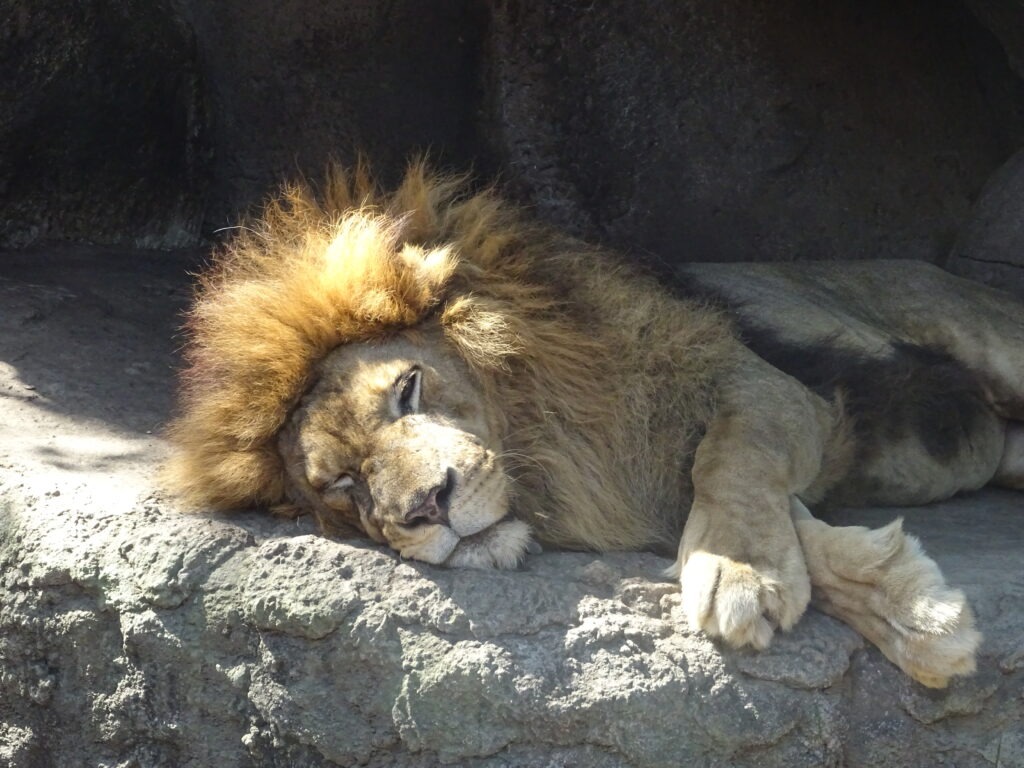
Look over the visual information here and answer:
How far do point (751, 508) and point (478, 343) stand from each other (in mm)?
743

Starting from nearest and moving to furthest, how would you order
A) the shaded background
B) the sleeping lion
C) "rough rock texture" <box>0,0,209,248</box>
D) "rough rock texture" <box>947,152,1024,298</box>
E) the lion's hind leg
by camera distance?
the lion's hind leg, the sleeping lion, "rough rock texture" <box>0,0,209,248</box>, the shaded background, "rough rock texture" <box>947,152,1024,298</box>

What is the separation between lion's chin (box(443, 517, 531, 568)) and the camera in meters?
2.77

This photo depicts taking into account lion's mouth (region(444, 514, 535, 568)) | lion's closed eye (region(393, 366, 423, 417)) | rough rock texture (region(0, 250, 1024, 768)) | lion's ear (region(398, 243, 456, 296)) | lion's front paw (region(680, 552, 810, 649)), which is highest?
lion's ear (region(398, 243, 456, 296))

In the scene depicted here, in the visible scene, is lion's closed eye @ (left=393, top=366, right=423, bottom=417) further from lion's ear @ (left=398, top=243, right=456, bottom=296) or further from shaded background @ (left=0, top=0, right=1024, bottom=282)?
shaded background @ (left=0, top=0, right=1024, bottom=282)

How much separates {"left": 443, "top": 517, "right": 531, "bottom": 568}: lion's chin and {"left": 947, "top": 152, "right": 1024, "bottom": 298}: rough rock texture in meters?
2.66

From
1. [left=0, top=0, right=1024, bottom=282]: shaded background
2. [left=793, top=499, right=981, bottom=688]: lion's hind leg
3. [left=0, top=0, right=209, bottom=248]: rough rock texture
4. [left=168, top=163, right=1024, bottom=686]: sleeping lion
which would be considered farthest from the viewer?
[left=0, top=0, right=1024, bottom=282]: shaded background

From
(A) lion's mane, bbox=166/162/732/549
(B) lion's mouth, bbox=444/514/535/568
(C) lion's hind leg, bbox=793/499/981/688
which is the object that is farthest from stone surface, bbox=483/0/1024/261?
(C) lion's hind leg, bbox=793/499/981/688

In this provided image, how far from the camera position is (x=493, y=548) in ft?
9.20

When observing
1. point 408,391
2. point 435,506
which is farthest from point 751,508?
point 408,391

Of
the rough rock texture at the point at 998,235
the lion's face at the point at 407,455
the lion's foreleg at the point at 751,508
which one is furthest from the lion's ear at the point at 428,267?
the rough rock texture at the point at 998,235

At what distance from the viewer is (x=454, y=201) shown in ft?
11.3

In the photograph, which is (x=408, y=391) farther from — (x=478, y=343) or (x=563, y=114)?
(x=563, y=114)

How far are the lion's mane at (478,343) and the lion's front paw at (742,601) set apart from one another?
0.46 metres

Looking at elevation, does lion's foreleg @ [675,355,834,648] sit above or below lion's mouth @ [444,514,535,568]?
above
